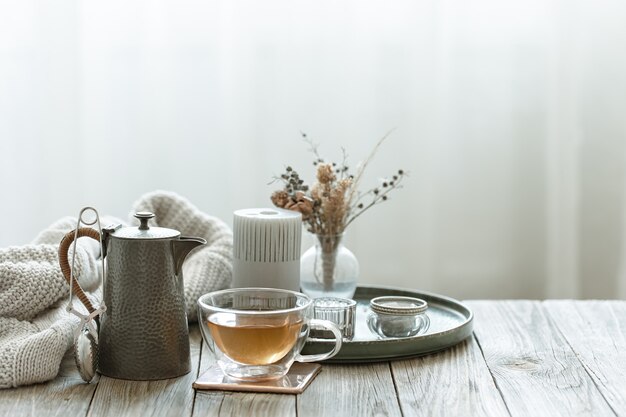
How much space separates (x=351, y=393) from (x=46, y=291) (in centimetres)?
43

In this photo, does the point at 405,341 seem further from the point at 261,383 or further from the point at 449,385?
the point at 261,383

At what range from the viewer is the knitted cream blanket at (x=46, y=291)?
1.18m

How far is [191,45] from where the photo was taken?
2.43 meters

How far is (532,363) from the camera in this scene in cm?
129

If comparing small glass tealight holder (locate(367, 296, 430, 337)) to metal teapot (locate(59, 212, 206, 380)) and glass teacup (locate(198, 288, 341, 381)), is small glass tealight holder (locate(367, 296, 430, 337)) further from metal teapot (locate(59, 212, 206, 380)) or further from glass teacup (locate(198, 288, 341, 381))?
metal teapot (locate(59, 212, 206, 380))

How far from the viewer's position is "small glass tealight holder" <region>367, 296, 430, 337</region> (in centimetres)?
135

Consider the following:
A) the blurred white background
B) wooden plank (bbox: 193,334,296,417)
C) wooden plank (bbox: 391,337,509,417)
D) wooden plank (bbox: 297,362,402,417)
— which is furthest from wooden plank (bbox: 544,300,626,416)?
the blurred white background

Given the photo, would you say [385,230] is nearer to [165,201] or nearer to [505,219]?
[505,219]

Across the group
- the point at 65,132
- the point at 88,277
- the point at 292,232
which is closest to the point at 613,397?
the point at 292,232

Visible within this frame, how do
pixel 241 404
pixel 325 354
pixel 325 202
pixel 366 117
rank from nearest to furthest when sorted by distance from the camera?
1. pixel 241 404
2. pixel 325 354
3. pixel 325 202
4. pixel 366 117

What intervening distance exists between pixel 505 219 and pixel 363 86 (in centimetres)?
52

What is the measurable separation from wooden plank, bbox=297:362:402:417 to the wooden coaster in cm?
1

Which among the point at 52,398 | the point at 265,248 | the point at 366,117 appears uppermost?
the point at 366,117

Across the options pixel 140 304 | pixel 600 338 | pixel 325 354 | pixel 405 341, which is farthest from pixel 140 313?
pixel 600 338
